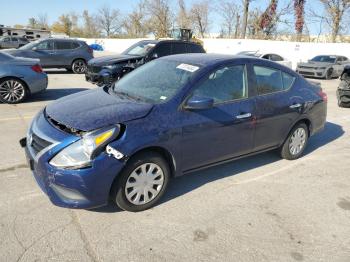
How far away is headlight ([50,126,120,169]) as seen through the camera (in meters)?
3.04

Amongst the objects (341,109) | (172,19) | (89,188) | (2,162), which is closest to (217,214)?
(89,188)

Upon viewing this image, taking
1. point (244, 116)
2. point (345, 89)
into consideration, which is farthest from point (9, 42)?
point (244, 116)

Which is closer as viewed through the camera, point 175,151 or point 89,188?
point 89,188

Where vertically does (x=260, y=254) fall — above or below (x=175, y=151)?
below

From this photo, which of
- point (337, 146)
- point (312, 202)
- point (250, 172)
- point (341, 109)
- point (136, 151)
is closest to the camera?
point (136, 151)

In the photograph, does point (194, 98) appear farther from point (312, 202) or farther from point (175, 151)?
point (312, 202)

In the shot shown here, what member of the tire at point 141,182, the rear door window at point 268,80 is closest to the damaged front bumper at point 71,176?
the tire at point 141,182

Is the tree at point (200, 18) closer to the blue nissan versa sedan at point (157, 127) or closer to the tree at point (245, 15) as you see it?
the tree at point (245, 15)

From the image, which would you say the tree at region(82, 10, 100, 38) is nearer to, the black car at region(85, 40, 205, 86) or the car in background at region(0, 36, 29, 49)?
the car in background at region(0, 36, 29, 49)

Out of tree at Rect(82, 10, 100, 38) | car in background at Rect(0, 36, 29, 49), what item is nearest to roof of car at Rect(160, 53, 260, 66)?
car in background at Rect(0, 36, 29, 49)

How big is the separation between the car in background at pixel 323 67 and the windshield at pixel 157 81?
15.8m

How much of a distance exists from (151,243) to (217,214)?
87cm

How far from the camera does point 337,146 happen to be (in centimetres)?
614

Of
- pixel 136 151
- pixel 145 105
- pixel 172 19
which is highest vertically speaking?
pixel 172 19
